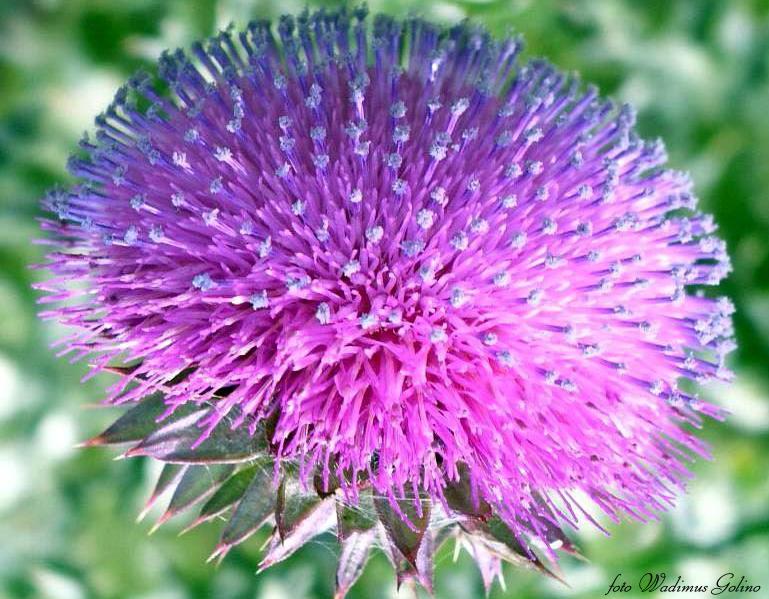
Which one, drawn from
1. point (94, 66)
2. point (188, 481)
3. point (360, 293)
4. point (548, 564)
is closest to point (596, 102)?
point (360, 293)

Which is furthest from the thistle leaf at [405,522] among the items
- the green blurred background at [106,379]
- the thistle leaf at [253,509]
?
the green blurred background at [106,379]

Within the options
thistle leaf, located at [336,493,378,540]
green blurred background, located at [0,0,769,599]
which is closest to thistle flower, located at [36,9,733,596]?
thistle leaf, located at [336,493,378,540]

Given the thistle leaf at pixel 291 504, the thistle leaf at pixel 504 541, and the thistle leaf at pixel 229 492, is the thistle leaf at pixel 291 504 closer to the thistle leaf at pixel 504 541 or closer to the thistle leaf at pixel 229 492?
the thistle leaf at pixel 229 492

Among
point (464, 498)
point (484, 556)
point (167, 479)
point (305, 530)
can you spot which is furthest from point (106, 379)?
point (464, 498)

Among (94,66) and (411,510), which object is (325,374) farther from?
(94,66)

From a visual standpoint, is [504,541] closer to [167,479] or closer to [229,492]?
[229,492]

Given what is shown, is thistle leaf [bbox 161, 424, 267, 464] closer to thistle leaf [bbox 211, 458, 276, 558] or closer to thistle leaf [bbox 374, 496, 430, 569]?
thistle leaf [bbox 211, 458, 276, 558]
